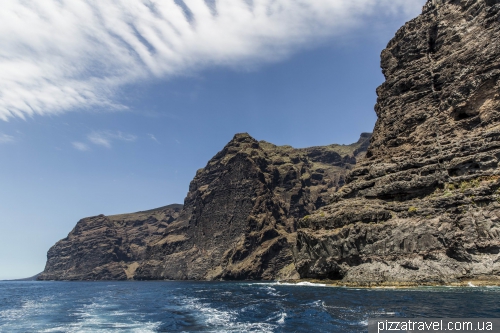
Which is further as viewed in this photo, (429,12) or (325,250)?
(429,12)

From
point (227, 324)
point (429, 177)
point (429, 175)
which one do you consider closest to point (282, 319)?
point (227, 324)

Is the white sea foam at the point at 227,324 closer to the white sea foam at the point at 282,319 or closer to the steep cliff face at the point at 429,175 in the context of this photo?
the white sea foam at the point at 282,319

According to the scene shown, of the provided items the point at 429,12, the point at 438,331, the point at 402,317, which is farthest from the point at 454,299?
the point at 429,12

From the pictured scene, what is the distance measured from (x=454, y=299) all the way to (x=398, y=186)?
45.8m

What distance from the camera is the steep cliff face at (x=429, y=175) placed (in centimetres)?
7081

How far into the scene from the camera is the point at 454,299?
43.2 metres

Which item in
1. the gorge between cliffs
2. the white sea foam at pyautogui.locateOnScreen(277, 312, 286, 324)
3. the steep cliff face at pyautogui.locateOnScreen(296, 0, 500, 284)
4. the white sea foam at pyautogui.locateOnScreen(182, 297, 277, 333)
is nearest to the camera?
the white sea foam at pyautogui.locateOnScreen(182, 297, 277, 333)

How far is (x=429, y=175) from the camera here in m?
82.9

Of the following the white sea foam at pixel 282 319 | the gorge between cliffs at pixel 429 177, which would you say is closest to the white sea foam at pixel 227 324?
the white sea foam at pixel 282 319

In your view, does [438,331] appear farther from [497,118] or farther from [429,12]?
[429,12]

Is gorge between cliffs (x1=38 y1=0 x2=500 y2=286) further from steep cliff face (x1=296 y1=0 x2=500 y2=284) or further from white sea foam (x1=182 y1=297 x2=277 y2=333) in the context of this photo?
white sea foam (x1=182 y1=297 x2=277 y2=333)

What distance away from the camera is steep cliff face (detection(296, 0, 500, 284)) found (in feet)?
232

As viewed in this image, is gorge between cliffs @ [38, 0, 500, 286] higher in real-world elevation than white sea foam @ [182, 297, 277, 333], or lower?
higher

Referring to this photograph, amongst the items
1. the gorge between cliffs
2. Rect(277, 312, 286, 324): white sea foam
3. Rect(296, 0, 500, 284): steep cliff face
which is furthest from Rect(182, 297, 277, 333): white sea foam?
Rect(296, 0, 500, 284): steep cliff face
